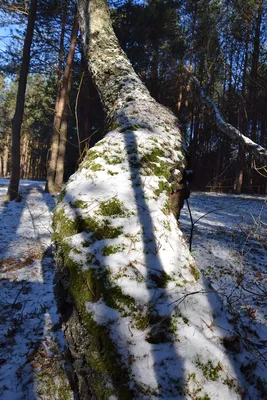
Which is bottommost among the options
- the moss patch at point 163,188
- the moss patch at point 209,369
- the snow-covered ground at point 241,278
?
the snow-covered ground at point 241,278

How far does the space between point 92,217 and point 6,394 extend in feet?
5.40

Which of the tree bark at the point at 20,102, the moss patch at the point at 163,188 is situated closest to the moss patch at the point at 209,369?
the moss patch at the point at 163,188

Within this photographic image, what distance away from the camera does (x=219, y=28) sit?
30.9ft

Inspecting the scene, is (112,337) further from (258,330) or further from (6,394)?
(258,330)

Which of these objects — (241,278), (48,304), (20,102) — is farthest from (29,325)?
(20,102)

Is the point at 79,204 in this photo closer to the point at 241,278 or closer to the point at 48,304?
the point at 48,304

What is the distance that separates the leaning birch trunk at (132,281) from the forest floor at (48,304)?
22 centimetres

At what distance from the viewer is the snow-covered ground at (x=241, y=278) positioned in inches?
51.2

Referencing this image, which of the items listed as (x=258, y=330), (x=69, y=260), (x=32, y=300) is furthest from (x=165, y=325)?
(x=32, y=300)

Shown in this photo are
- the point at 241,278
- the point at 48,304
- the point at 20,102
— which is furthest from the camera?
the point at 20,102

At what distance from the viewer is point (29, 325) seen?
2.85 meters

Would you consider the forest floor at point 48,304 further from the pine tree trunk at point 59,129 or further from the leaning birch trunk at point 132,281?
the pine tree trunk at point 59,129

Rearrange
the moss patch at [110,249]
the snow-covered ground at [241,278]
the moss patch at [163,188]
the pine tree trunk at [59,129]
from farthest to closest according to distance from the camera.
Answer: the pine tree trunk at [59,129] < the moss patch at [163,188] < the moss patch at [110,249] < the snow-covered ground at [241,278]

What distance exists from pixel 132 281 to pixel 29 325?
82.9 inches
